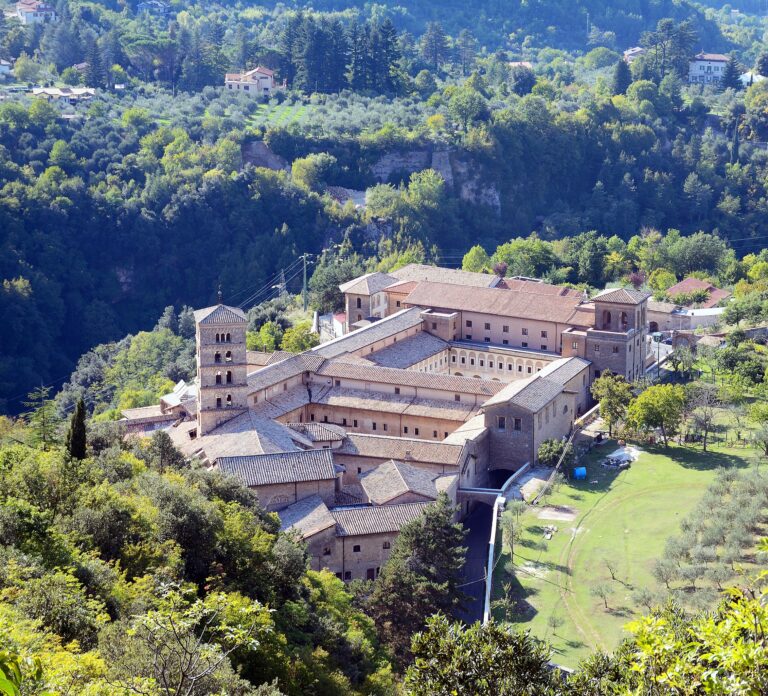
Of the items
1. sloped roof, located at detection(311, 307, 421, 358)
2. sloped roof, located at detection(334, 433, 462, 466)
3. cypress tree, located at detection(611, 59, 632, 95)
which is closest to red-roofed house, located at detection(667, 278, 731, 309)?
sloped roof, located at detection(311, 307, 421, 358)

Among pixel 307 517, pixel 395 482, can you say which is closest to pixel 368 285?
pixel 395 482

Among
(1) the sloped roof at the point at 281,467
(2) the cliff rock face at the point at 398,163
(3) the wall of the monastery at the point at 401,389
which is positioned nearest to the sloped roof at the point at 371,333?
(3) the wall of the monastery at the point at 401,389

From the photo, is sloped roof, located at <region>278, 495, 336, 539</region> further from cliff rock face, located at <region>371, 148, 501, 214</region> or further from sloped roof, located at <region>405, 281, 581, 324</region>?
cliff rock face, located at <region>371, 148, 501, 214</region>

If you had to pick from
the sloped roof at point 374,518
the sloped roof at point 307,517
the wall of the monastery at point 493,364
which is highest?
the sloped roof at point 307,517

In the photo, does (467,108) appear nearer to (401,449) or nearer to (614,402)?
(614,402)

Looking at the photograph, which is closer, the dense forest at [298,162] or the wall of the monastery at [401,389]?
the wall of the monastery at [401,389]

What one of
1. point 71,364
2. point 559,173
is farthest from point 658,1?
point 71,364

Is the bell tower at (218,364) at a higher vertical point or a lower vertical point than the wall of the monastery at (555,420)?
higher

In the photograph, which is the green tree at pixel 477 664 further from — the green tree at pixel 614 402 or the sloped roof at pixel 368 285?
the sloped roof at pixel 368 285
